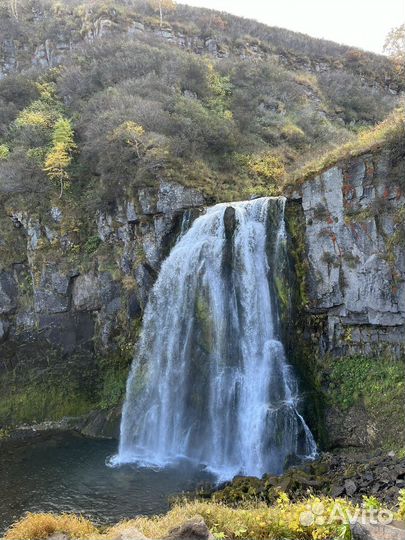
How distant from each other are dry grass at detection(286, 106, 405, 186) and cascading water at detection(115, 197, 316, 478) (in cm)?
159

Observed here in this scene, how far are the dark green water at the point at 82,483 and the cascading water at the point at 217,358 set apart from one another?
117cm

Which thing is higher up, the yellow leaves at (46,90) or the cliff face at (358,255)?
the yellow leaves at (46,90)

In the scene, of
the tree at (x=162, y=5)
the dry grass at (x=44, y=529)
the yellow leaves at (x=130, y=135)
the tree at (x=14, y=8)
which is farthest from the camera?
the tree at (x=162, y=5)

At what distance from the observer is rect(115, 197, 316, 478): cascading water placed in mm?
15664

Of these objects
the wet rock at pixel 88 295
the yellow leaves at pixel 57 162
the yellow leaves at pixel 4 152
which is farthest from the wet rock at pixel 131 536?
the yellow leaves at pixel 4 152

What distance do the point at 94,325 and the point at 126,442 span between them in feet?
Answer: 19.6

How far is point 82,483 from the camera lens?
550 inches

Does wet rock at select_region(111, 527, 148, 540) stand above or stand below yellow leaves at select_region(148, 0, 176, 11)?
below

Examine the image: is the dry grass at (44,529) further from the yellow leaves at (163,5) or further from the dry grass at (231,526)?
the yellow leaves at (163,5)

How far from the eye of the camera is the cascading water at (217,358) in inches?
617

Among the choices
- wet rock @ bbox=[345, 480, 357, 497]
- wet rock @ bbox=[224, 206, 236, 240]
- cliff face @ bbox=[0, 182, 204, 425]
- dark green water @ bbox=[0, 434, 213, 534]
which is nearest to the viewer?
wet rock @ bbox=[345, 480, 357, 497]

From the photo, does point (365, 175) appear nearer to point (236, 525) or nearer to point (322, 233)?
point (322, 233)

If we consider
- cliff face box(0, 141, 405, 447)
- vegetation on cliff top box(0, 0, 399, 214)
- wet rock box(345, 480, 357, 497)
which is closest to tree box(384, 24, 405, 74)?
vegetation on cliff top box(0, 0, 399, 214)

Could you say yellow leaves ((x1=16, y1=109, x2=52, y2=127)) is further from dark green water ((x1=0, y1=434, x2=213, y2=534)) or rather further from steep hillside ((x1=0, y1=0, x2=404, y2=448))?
dark green water ((x1=0, y1=434, x2=213, y2=534))
